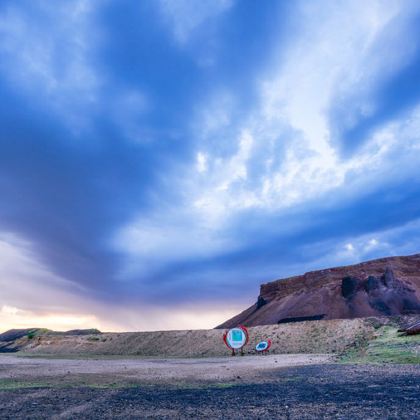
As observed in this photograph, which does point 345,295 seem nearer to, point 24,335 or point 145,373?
point 145,373

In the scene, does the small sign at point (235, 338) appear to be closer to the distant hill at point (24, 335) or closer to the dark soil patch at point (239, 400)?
the dark soil patch at point (239, 400)

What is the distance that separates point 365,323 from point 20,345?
76.0 metres

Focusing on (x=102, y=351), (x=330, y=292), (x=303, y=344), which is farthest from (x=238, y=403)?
(x=330, y=292)

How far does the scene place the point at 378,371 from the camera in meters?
15.2

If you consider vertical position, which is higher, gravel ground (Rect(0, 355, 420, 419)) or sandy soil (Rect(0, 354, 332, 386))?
sandy soil (Rect(0, 354, 332, 386))

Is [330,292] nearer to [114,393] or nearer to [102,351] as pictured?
[102,351]

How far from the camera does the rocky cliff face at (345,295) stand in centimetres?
8000

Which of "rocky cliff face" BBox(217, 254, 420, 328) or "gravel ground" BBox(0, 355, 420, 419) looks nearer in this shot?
"gravel ground" BBox(0, 355, 420, 419)

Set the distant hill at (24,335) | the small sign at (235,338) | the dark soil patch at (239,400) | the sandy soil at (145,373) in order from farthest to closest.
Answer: the distant hill at (24,335) < the small sign at (235,338) < the sandy soil at (145,373) < the dark soil patch at (239,400)

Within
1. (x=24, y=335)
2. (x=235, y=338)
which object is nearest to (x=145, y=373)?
(x=235, y=338)

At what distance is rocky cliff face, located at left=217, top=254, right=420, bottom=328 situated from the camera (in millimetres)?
80000

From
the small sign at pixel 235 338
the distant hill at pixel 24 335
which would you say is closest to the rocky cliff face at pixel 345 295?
the small sign at pixel 235 338

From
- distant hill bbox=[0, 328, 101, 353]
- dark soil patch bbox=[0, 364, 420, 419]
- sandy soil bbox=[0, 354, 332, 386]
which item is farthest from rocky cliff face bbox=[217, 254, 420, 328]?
dark soil patch bbox=[0, 364, 420, 419]

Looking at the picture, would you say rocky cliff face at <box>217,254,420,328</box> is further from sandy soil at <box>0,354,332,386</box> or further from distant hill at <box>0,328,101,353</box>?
sandy soil at <box>0,354,332,386</box>
